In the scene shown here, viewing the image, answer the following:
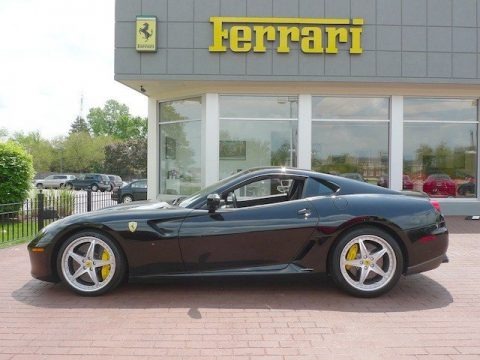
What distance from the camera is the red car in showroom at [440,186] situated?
12453 mm

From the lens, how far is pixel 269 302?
15.1ft

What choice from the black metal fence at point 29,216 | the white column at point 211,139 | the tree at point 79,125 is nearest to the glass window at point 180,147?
the white column at point 211,139

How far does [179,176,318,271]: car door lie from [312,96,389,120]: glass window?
7857 mm

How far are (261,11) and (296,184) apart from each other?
7298mm

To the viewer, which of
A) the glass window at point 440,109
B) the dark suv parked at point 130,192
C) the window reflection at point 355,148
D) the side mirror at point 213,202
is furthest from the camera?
the dark suv parked at point 130,192

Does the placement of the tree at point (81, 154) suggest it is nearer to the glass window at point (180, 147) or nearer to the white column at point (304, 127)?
the glass window at point (180, 147)

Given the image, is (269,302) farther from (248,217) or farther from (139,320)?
(139,320)

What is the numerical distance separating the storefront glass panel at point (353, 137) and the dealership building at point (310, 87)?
29 millimetres

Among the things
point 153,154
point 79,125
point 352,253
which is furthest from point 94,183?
point 79,125

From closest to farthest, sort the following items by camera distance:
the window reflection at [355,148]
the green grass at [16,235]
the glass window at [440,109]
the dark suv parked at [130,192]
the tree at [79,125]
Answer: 1. the green grass at [16,235]
2. the window reflection at [355,148]
3. the glass window at [440,109]
4. the dark suv parked at [130,192]
5. the tree at [79,125]

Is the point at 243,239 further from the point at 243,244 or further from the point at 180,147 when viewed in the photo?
the point at 180,147

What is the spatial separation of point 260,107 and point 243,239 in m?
7.85

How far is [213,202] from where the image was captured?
4.64 metres

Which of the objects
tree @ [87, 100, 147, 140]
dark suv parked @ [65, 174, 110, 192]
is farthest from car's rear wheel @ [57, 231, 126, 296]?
tree @ [87, 100, 147, 140]
